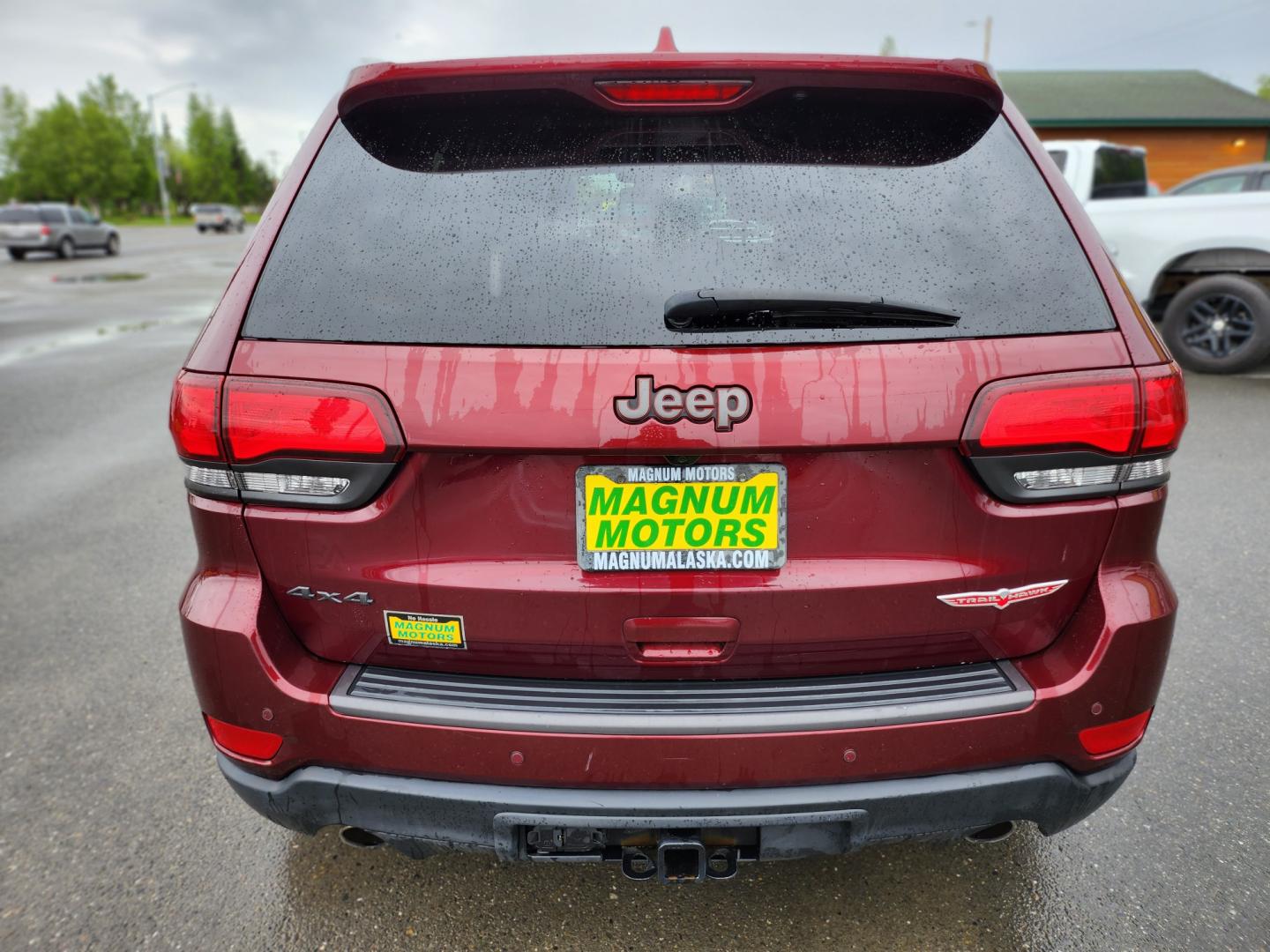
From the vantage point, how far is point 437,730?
5.19ft

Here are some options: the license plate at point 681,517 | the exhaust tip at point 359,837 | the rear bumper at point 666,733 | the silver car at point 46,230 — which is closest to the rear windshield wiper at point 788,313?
the license plate at point 681,517

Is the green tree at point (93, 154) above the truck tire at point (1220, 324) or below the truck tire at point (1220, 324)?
above

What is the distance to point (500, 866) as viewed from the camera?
226cm

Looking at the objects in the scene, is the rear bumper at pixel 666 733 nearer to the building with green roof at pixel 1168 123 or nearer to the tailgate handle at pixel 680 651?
the tailgate handle at pixel 680 651

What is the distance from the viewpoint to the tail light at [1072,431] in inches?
60.6

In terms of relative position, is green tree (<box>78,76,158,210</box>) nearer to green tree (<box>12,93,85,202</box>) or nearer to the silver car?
green tree (<box>12,93,85,202</box>)

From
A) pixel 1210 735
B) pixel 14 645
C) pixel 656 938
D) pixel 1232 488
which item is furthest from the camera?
pixel 1232 488

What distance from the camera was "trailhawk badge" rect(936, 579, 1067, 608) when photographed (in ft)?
5.25

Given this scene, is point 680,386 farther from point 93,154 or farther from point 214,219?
point 93,154

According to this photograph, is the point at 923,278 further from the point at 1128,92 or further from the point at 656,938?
the point at 1128,92

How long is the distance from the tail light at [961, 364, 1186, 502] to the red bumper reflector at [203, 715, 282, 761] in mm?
1432

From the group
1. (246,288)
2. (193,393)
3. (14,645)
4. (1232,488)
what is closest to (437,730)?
(193,393)

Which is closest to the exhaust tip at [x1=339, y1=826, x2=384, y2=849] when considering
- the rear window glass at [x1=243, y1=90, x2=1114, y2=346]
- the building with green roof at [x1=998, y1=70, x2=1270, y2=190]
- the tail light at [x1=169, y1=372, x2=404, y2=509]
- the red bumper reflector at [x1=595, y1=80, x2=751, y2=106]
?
the tail light at [x1=169, y1=372, x2=404, y2=509]

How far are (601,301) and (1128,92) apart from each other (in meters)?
40.7
